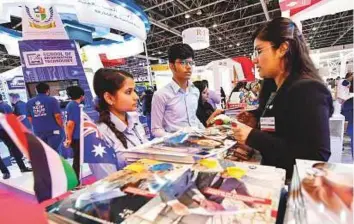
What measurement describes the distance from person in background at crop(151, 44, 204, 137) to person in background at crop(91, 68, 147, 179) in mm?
574

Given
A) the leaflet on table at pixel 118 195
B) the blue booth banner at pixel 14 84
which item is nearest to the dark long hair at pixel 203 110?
the leaflet on table at pixel 118 195

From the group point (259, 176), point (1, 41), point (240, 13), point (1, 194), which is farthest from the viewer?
point (240, 13)

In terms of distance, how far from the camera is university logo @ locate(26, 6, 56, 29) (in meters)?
3.83

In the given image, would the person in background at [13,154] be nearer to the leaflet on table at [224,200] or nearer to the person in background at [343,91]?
the leaflet on table at [224,200]

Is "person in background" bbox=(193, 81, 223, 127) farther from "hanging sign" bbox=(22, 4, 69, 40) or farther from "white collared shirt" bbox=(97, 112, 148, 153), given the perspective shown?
"hanging sign" bbox=(22, 4, 69, 40)

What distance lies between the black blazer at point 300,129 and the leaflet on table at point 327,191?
0.95ft

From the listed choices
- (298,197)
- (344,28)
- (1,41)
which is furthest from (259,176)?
(344,28)

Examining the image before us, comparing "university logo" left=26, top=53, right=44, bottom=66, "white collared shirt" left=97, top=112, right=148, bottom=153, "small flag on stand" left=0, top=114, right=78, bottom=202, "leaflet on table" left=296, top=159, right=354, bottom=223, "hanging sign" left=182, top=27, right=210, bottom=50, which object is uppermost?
"hanging sign" left=182, top=27, right=210, bottom=50

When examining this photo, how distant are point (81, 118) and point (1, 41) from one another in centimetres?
714

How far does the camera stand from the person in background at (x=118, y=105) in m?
1.24

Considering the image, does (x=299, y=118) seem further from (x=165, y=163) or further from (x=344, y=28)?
(x=344, y=28)

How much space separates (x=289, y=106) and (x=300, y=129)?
0.09 m

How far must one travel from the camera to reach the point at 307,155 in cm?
79

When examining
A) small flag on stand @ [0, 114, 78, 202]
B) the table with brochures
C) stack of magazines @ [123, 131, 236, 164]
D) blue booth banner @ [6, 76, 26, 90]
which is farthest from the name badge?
blue booth banner @ [6, 76, 26, 90]
